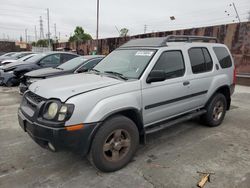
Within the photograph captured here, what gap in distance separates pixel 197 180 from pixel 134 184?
83cm

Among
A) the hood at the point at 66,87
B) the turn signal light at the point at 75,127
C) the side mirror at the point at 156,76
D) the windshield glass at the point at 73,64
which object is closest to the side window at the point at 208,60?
the side mirror at the point at 156,76

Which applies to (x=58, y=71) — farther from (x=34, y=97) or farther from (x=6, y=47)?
A: (x=6, y=47)

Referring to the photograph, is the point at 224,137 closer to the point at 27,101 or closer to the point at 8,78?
the point at 27,101

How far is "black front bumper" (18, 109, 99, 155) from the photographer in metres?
2.54

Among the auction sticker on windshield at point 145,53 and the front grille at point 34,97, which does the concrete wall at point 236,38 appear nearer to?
the auction sticker on windshield at point 145,53

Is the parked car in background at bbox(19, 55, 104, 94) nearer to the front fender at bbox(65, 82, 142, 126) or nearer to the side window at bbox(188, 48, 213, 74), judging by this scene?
the side window at bbox(188, 48, 213, 74)

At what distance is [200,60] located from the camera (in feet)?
14.0

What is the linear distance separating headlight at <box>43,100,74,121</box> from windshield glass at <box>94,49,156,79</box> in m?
1.13

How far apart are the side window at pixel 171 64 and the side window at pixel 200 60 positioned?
311 mm

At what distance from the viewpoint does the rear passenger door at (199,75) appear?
4.04 meters

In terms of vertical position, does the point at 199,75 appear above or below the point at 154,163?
above

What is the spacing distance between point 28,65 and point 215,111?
283 inches

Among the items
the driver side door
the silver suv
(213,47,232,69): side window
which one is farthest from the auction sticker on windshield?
(213,47,232,69): side window

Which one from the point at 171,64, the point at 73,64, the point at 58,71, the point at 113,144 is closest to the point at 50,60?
the point at 73,64
